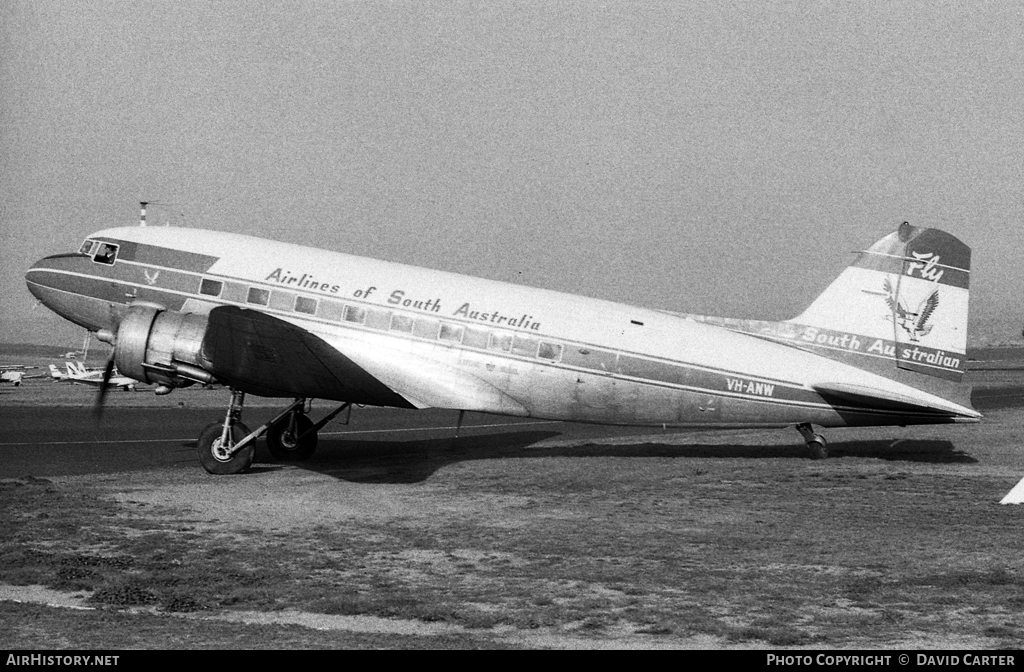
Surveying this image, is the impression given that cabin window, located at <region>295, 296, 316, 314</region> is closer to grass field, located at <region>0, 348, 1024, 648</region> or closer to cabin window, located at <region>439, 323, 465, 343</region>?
cabin window, located at <region>439, 323, 465, 343</region>

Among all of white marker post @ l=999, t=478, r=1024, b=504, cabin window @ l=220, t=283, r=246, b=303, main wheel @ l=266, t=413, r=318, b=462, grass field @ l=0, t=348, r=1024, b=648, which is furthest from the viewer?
main wheel @ l=266, t=413, r=318, b=462

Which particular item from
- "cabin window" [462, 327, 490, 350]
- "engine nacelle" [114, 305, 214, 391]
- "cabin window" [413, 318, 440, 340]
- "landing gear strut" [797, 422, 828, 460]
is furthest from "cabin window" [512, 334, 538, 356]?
"landing gear strut" [797, 422, 828, 460]

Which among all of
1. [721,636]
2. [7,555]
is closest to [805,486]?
[721,636]

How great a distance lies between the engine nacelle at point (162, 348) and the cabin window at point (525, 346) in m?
5.82

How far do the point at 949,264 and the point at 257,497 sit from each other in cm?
1404

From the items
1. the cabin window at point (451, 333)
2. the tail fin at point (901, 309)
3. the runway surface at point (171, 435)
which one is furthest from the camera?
the runway surface at point (171, 435)

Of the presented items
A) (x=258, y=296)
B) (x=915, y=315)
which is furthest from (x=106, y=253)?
(x=915, y=315)

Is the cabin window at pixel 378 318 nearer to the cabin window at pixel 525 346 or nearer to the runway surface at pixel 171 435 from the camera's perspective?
the cabin window at pixel 525 346

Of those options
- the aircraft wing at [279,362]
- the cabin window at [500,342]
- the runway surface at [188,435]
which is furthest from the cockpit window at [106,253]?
the cabin window at [500,342]

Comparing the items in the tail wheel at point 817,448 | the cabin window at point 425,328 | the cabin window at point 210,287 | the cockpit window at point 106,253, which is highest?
the cockpit window at point 106,253

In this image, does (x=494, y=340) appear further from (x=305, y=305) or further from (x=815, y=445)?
(x=815, y=445)

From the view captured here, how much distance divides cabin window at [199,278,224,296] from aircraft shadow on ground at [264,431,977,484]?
3.68 m

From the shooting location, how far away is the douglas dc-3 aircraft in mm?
19203

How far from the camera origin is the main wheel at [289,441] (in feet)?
70.6
